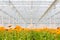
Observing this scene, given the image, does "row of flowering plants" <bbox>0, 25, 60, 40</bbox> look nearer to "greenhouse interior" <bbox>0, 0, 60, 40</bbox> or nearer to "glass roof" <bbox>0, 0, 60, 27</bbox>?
"greenhouse interior" <bbox>0, 0, 60, 40</bbox>

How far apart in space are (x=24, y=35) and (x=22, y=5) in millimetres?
12354

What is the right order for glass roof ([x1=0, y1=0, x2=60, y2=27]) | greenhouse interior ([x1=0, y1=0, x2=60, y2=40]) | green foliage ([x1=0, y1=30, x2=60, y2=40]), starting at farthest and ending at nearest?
1. glass roof ([x1=0, y1=0, x2=60, y2=27])
2. greenhouse interior ([x1=0, y1=0, x2=60, y2=40])
3. green foliage ([x1=0, y1=30, x2=60, y2=40])

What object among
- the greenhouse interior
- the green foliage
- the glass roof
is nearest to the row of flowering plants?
the green foliage

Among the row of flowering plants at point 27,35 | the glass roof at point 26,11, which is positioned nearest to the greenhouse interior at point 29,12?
the glass roof at point 26,11

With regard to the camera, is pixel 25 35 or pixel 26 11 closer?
pixel 25 35

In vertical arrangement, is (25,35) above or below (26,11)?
above

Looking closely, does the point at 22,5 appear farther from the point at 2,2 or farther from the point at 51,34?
the point at 51,34

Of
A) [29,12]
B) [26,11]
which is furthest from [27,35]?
[26,11]

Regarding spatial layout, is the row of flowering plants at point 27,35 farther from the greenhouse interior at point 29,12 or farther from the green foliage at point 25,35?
the greenhouse interior at point 29,12

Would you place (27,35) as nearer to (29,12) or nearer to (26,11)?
(29,12)

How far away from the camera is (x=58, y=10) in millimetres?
16875

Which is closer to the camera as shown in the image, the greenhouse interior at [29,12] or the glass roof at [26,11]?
the greenhouse interior at [29,12]

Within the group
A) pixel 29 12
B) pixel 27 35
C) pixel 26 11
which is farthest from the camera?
pixel 26 11

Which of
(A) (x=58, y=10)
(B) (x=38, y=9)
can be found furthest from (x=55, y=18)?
(B) (x=38, y=9)
